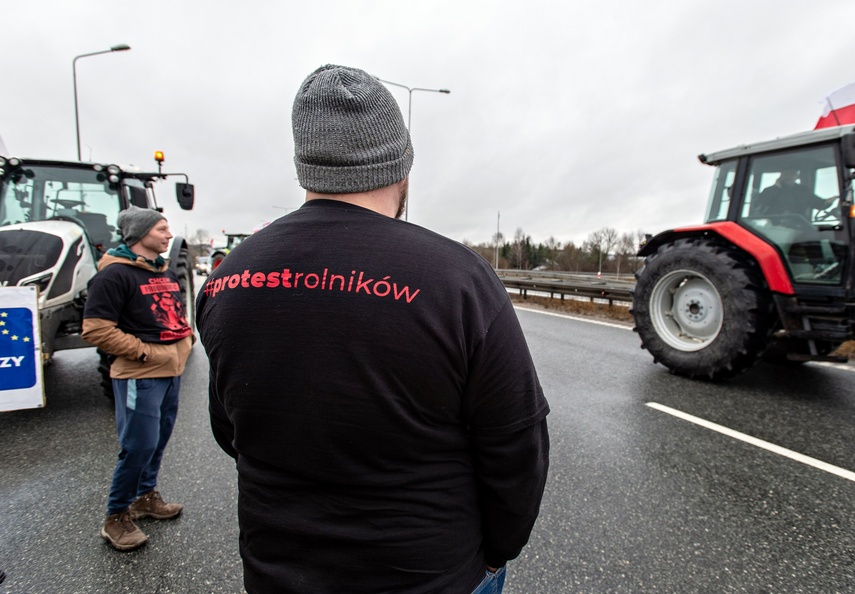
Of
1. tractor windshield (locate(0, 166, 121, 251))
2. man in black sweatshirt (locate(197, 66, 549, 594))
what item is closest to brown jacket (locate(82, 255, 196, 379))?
man in black sweatshirt (locate(197, 66, 549, 594))

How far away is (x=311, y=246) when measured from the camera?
91 cm

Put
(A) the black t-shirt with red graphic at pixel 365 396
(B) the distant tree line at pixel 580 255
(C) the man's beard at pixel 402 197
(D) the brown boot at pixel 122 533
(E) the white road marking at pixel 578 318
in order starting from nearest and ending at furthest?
(A) the black t-shirt with red graphic at pixel 365 396, (C) the man's beard at pixel 402 197, (D) the brown boot at pixel 122 533, (E) the white road marking at pixel 578 318, (B) the distant tree line at pixel 580 255

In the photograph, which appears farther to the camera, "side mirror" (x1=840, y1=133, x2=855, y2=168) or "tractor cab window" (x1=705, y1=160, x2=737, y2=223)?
"tractor cab window" (x1=705, y1=160, x2=737, y2=223)

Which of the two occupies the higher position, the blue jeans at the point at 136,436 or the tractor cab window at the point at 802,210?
the tractor cab window at the point at 802,210

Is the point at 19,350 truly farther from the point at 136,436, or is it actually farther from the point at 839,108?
the point at 839,108

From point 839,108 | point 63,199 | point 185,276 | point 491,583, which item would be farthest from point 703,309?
point 63,199

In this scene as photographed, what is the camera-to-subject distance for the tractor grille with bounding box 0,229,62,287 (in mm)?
3979

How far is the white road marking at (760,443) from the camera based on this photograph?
301 cm

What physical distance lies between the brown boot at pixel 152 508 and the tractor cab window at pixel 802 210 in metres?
5.79

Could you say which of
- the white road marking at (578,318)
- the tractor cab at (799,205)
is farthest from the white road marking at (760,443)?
the white road marking at (578,318)

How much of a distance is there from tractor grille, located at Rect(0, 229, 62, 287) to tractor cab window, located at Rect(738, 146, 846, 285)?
7.41 metres

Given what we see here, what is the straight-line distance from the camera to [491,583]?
116 centimetres

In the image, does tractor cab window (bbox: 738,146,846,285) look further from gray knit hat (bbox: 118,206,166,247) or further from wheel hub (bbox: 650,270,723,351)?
gray knit hat (bbox: 118,206,166,247)

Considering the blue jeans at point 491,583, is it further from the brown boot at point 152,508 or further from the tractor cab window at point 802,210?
the tractor cab window at point 802,210
